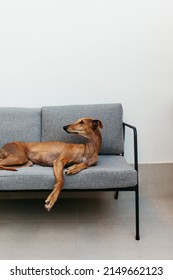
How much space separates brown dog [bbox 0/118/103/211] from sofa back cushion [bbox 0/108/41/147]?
20cm

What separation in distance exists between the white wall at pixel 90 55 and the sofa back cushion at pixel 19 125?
22 centimetres

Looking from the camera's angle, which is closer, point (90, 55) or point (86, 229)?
point (86, 229)

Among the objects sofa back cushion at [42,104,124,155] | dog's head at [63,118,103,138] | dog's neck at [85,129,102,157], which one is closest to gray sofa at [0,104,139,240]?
sofa back cushion at [42,104,124,155]

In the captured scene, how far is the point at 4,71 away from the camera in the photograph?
2.33 metres

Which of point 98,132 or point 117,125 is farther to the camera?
point 117,125

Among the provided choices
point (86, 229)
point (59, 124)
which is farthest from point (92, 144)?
point (86, 229)

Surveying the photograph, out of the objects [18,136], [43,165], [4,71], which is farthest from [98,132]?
[4,71]

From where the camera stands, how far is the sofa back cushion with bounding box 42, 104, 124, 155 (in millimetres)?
2125

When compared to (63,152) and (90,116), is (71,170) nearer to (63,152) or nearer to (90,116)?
(63,152)

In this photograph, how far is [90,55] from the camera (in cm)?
232

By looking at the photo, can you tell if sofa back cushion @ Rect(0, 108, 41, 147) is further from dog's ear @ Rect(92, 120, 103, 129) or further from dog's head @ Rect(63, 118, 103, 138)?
dog's ear @ Rect(92, 120, 103, 129)

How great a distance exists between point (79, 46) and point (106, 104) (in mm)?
596

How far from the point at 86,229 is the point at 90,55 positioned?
1.49m
